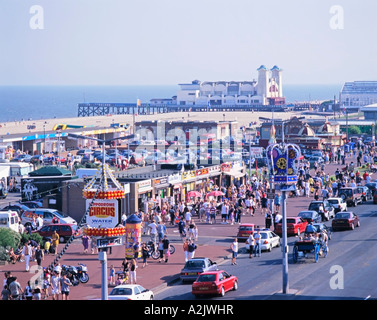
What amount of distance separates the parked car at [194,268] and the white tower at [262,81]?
165101 millimetres

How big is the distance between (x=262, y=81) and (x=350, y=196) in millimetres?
148981

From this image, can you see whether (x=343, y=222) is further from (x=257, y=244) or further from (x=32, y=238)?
(x=32, y=238)

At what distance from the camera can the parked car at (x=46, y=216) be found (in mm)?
37406

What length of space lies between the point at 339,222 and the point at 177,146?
43865 mm

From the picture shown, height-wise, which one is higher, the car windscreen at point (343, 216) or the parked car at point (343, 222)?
the car windscreen at point (343, 216)

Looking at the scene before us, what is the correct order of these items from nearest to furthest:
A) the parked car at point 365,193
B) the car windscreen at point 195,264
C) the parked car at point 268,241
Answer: the car windscreen at point 195,264, the parked car at point 268,241, the parked car at point 365,193

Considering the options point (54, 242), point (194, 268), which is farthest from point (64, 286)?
point (54, 242)

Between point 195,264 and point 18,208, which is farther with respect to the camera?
point 18,208

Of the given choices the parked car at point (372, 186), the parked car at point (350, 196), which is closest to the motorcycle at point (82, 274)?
the parked car at point (350, 196)

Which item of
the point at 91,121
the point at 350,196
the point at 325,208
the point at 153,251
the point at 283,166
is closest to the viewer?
the point at 283,166

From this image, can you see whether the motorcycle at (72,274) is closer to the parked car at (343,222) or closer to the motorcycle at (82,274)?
the motorcycle at (82,274)

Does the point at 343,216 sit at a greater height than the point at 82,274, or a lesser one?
greater

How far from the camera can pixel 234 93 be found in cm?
19362

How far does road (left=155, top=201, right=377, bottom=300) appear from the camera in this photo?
2409cm
